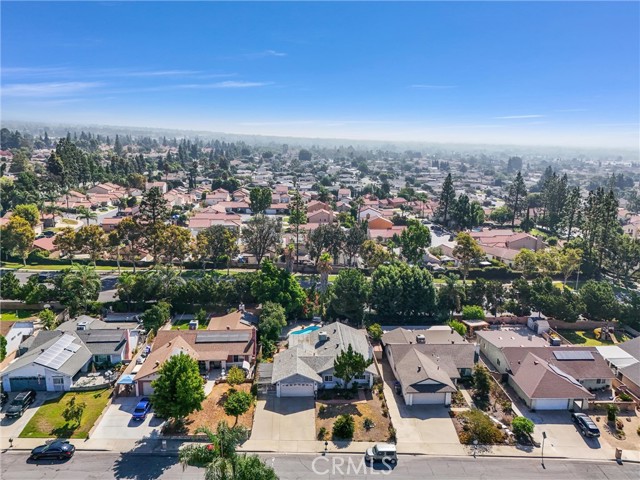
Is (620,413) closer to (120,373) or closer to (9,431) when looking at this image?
(120,373)

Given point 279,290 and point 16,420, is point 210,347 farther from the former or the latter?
point 16,420

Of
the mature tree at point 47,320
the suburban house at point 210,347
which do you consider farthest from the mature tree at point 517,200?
the mature tree at point 47,320

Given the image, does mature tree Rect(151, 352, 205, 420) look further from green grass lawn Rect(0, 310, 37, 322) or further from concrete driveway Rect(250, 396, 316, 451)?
green grass lawn Rect(0, 310, 37, 322)

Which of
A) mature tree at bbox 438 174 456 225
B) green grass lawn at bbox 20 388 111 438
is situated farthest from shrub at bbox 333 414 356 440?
mature tree at bbox 438 174 456 225

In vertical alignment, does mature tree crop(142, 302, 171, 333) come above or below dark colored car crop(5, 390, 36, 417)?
above

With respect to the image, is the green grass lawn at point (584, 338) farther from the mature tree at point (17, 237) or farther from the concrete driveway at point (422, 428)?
the mature tree at point (17, 237)
